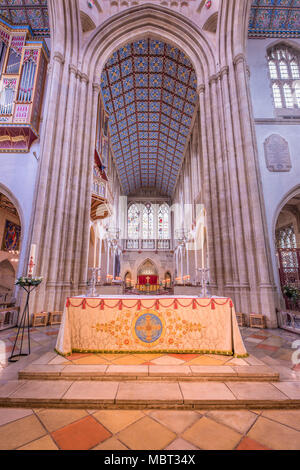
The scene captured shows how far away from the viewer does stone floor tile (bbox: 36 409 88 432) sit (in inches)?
66.6

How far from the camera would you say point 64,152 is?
6363 millimetres

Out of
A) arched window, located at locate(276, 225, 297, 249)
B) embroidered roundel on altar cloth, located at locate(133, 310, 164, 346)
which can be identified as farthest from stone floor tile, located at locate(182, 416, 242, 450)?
arched window, located at locate(276, 225, 297, 249)

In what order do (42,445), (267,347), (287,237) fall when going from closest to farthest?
(42,445) < (267,347) < (287,237)

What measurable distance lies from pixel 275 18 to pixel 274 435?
12666mm

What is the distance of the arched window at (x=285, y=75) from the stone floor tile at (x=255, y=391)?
349 inches

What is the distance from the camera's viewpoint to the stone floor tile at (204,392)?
1982 mm

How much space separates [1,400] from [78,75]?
30.0ft

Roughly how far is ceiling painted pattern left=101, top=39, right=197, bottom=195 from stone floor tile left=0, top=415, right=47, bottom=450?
530 inches

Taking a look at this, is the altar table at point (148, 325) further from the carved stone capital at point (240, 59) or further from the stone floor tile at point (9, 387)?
the carved stone capital at point (240, 59)

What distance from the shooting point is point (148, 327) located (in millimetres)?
3145

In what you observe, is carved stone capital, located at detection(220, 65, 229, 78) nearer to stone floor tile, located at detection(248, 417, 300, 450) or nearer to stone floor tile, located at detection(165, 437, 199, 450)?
stone floor tile, located at detection(248, 417, 300, 450)

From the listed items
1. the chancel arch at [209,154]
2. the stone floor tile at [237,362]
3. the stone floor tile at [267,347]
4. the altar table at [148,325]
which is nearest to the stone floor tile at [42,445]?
the altar table at [148,325]

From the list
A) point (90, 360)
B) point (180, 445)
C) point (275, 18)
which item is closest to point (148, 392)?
point (180, 445)

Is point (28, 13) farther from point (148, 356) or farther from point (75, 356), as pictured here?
point (148, 356)
